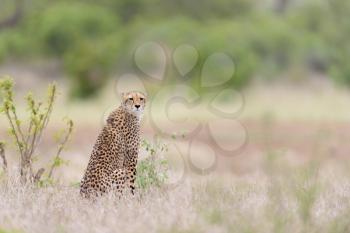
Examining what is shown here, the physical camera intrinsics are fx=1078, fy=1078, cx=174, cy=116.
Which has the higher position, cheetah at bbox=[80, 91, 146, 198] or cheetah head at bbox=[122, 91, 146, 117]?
cheetah head at bbox=[122, 91, 146, 117]

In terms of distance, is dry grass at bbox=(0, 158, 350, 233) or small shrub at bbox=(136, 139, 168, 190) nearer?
dry grass at bbox=(0, 158, 350, 233)

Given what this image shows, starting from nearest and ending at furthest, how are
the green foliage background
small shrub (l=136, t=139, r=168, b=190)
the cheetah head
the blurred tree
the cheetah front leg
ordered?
the cheetah front leg → the cheetah head → small shrub (l=136, t=139, r=168, b=190) → the green foliage background → the blurred tree

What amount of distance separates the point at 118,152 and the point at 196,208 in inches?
62.7

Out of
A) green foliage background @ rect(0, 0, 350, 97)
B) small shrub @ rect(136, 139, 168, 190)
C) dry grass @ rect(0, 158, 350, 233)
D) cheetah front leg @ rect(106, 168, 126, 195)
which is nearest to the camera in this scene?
dry grass @ rect(0, 158, 350, 233)

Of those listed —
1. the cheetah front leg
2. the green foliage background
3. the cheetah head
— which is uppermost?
the green foliage background

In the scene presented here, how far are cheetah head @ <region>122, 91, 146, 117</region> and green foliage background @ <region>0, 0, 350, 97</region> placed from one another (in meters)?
28.1

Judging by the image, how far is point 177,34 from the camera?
1636 inches

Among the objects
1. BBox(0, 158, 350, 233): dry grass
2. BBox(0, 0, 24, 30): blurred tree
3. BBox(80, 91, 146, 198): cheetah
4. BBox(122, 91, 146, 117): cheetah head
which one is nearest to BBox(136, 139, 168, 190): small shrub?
BBox(0, 158, 350, 233): dry grass

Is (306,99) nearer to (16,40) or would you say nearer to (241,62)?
(241,62)

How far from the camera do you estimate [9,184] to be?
9414 mm

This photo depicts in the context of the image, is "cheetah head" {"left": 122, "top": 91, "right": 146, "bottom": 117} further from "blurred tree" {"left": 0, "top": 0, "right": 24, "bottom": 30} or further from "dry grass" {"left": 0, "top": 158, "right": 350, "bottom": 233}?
"blurred tree" {"left": 0, "top": 0, "right": 24, "bottom": 30}

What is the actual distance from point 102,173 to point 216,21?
133 feet

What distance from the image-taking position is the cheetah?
916cm

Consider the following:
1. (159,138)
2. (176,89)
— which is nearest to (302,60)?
(176,89)
